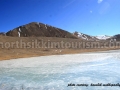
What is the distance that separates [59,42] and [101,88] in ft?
195

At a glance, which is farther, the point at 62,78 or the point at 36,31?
the point at 36,31

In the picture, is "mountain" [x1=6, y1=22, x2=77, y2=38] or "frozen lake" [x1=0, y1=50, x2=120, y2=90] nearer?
"frozen lake" [x1=0, y1=50, x2=120, y2=90]

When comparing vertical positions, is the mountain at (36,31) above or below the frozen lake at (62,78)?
above

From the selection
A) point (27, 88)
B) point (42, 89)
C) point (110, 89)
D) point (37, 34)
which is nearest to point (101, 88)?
point (110, 89)

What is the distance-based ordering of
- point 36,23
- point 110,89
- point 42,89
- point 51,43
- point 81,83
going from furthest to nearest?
point 36,23 < point 51,43 < point 81,83 < point 42,89 < point 110,89

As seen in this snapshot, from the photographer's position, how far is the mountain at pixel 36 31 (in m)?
88.4

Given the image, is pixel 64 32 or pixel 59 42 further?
pixel 64 32

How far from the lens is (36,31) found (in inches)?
3585

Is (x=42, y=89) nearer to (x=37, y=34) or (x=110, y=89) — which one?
(x=110, y=89)

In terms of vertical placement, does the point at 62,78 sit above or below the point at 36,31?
below

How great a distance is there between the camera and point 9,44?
51.4 metres

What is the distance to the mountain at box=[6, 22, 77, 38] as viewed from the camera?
88.4 metres

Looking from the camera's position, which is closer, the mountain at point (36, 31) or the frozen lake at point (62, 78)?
the frozen lake at point (62, 78)

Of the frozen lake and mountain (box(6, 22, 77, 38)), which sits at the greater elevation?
mountain (box(6, 22, 77, 38))
